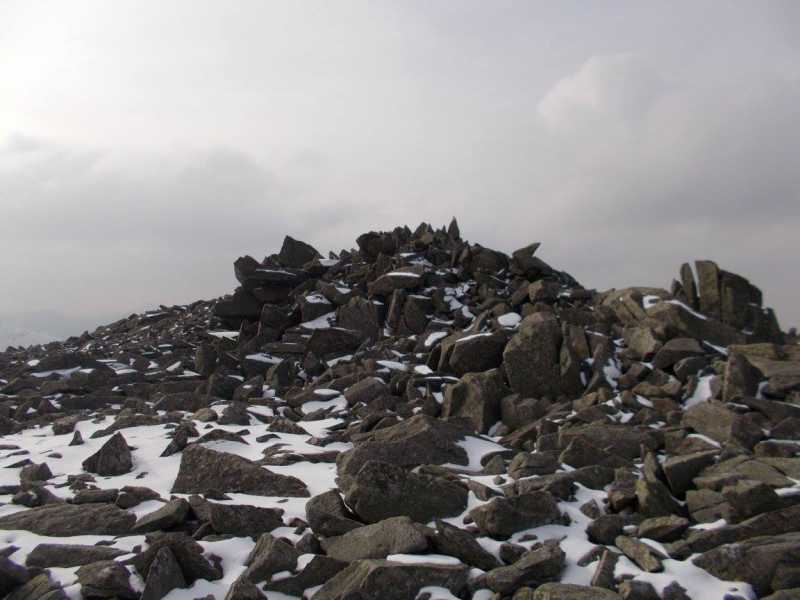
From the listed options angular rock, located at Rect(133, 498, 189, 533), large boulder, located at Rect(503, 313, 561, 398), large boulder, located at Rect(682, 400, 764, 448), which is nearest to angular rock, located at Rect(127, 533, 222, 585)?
angular rock, located at Rect(133, 498, 189, 533)

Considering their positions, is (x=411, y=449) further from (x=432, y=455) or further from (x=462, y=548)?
(x=462, y=548)

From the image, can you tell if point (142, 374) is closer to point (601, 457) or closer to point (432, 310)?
point (432, 310)

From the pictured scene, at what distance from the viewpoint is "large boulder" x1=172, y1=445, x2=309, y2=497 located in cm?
937

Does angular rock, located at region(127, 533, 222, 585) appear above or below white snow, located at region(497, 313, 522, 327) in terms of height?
below

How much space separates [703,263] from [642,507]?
10.6 metres

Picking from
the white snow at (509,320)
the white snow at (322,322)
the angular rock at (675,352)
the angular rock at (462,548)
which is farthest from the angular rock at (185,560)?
the white snow at (322,322)

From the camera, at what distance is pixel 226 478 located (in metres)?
9.70

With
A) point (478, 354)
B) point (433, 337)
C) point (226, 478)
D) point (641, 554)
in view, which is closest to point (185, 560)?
point (226, 478)

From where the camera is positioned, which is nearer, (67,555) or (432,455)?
(67,555)

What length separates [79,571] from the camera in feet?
22.4

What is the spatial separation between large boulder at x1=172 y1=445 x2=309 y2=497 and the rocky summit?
36 mm

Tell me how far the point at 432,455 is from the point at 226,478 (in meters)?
3.44

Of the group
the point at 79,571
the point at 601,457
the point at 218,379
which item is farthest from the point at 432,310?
the point at 79,571

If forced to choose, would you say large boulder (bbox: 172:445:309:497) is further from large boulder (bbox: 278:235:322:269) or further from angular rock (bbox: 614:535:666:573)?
large boulder (bbox: 278:235:322:269)
